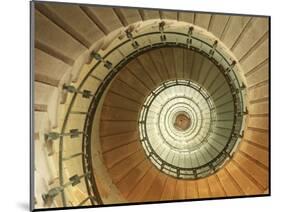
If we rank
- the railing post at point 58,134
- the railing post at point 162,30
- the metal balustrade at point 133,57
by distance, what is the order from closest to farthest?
the railing post at point 58,134, the metal balustrade at point 133,57, the railing post at point 162,30

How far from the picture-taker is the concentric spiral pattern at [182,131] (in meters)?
2.98

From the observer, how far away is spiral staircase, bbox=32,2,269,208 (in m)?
2.72

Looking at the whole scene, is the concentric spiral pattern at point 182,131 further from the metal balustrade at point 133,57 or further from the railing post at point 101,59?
the railing post at point 101,59

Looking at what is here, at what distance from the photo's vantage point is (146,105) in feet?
9.72

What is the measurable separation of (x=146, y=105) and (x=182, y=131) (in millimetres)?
275

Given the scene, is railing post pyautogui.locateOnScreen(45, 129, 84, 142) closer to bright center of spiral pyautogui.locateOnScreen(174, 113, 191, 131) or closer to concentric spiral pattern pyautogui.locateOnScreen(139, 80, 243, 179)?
concentric spiral pattern pyautogui.locateOnScreen(139, 80, 243, 179)

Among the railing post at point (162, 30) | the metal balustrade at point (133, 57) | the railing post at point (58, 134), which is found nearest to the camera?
the railing post at point (58, 134)

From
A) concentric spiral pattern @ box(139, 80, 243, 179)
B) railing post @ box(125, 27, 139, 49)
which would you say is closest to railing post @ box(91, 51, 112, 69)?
railing post @ box(125, 27, 139, 49)

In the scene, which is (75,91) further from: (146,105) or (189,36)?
(189,36)

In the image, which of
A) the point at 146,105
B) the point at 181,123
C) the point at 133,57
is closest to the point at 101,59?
the point at 133,57

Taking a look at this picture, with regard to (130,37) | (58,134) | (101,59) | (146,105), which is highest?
(130,37)

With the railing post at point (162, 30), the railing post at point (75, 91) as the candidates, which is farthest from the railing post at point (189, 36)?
the railing post at point (75, 91)

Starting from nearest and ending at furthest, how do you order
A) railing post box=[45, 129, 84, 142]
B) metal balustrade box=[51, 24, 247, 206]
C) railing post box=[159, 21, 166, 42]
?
1. railing post box=[45, 129, 84, 142]
2. metal balustrade box=[51, 24, 247, 206]
3. railing post box=[159, 21, 166, 42]
